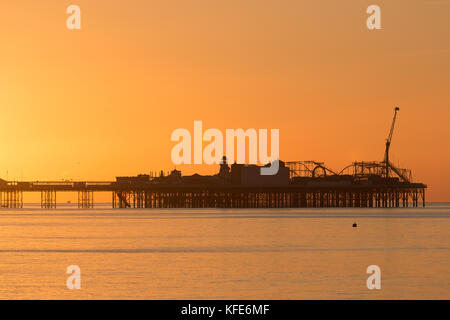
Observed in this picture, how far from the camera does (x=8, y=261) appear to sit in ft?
188

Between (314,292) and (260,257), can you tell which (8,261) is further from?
(314,292)

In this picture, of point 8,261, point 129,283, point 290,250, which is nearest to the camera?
point 129,283

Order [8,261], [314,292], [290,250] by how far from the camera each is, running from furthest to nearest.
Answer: [290,250] < [8,261] < [314,292]

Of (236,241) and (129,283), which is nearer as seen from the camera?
(129,283)
